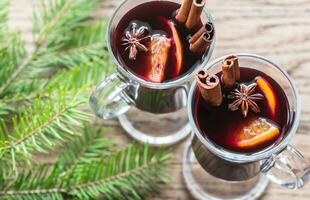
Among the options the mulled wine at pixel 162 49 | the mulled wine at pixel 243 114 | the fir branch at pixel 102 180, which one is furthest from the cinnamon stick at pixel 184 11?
the fir branch at pixel 102 180

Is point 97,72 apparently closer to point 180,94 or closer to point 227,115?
point 180,94

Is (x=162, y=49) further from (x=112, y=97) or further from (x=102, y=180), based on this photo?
(x=102, y=180)

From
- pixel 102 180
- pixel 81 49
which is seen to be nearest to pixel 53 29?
pixel 81 49

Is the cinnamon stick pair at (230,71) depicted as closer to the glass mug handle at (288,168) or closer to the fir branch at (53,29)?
the glass mug handle at (288,168)

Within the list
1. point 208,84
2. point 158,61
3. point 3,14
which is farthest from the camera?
point 3,14

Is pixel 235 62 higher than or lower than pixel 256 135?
higher

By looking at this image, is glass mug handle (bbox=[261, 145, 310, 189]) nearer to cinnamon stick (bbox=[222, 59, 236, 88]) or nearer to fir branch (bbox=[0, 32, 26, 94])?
cinnamon stick (bbox=[222, 59, 236, 88])

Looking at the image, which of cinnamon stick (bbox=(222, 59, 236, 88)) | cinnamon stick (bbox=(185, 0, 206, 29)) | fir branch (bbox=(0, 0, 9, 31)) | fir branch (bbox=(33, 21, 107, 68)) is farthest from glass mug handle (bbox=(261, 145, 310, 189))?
fir branch (bbox=(0, 0, 9, 31))
